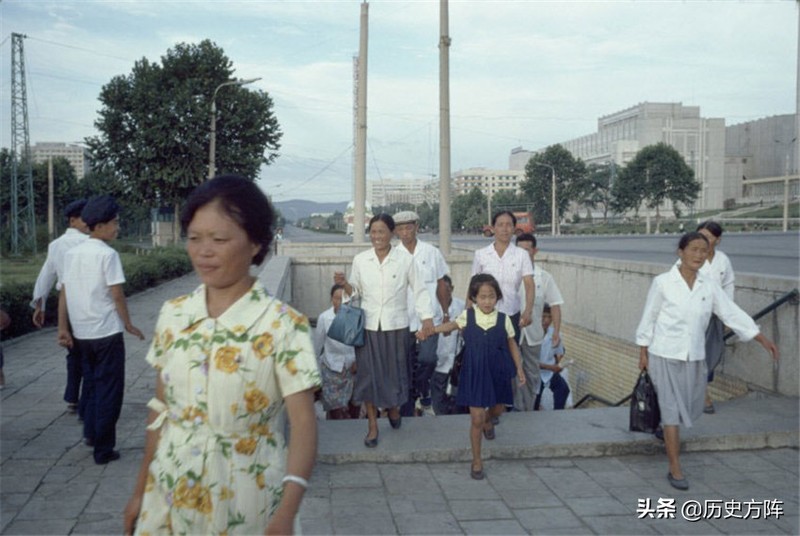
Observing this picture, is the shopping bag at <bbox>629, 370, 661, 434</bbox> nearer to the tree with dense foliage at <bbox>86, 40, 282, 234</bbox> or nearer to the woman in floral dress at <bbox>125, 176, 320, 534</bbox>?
the woman in floral dress at <bbox>125, 176, 320, 534</bbox>

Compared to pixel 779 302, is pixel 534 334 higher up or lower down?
lower down

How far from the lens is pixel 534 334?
25.0 ft

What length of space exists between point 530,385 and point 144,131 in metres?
32.8

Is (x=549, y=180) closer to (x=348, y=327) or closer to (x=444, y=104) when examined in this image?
(x=444, y=104)

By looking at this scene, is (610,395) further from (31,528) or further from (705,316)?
(31,528)

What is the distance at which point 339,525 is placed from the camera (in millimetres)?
4426

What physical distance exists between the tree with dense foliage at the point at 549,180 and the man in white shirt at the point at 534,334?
40.7m

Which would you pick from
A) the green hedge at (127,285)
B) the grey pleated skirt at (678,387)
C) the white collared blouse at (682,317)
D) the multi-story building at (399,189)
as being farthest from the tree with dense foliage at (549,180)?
the grey pleated skirt at (678,387)

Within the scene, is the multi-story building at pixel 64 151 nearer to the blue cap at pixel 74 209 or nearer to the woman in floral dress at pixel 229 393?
the blue cap at pixel 74 209

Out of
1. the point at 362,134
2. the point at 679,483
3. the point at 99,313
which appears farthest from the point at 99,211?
the point at 362,134

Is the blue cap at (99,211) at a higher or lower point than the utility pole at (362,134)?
lower

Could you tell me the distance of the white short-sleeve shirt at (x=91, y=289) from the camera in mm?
5352

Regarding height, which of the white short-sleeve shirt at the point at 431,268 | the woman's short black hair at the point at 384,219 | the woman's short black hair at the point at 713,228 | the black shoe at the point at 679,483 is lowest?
the black shoe at the point at 679,483

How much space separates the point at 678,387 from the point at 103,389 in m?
3.98
